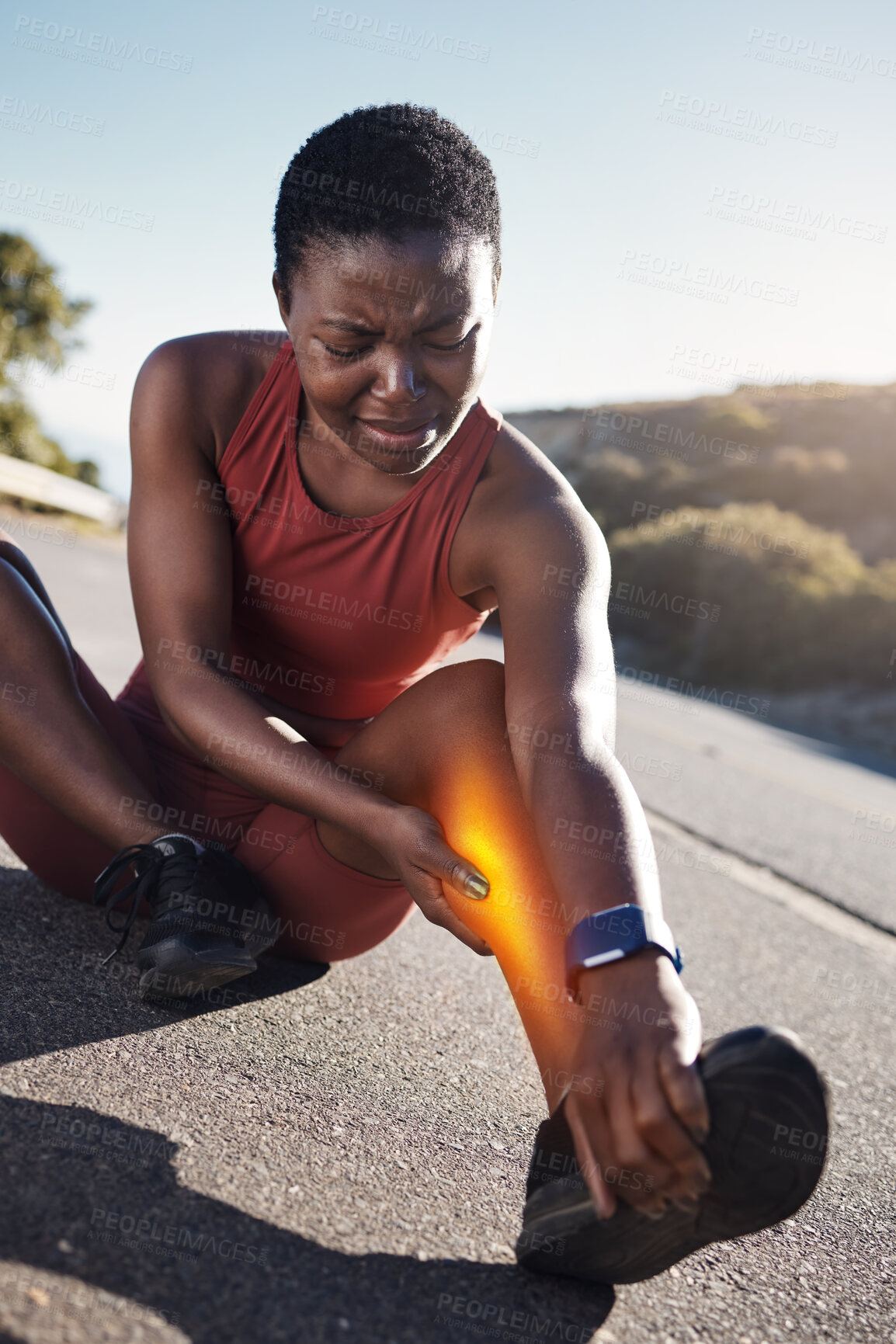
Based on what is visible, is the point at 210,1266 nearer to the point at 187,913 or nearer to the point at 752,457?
the point at 187,913

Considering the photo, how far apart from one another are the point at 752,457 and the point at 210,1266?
4864 cm

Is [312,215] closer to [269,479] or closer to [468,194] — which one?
[468,194]

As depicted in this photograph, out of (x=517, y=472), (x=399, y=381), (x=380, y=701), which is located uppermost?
(x=399, y=381)

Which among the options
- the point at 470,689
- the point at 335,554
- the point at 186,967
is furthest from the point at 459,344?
the point at 186,967

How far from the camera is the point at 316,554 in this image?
2162mm

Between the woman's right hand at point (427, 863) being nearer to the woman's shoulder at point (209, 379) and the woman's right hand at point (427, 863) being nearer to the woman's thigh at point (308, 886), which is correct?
the woman's thigh at point (308, 886)

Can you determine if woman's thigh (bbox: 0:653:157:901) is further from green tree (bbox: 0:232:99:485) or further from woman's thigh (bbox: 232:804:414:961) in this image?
green tree (bbox: 0:232:99:485)

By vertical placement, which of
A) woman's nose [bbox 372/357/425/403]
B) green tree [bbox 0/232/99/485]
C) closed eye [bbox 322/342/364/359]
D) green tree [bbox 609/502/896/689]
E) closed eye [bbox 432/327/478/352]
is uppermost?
closed eye [bbox 432/327/478/352]

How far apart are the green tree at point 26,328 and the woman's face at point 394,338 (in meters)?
19.4

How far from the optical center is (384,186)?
1860 mm

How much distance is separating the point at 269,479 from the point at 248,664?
Answer: 17.0 inches

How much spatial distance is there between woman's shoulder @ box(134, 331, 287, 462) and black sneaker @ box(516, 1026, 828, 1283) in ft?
4.85

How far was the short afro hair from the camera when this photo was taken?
1.84 meters

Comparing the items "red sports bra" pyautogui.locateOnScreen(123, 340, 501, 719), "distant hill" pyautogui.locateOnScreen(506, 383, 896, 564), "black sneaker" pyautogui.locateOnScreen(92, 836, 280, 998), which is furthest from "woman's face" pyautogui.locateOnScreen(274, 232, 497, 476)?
"distant hill" pyautogui.locateOnScreen(506, 383, 896, 564)
